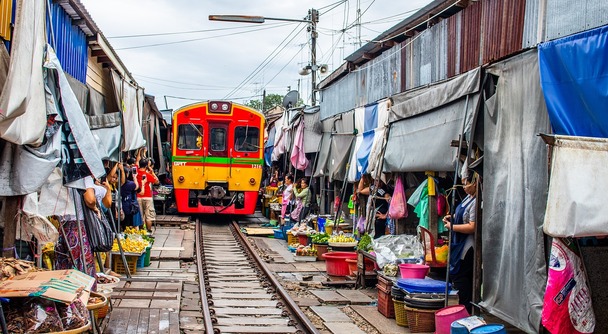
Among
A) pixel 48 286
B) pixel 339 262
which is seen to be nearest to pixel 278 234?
pixel 339 262

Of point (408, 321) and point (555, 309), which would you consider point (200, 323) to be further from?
point (555, 309)

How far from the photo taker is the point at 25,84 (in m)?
5.60

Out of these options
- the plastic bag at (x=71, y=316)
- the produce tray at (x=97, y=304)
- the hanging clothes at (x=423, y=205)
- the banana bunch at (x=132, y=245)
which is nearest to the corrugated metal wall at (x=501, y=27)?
the hanging clothes at (x=423, y=205)

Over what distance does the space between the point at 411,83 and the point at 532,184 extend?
5.59 m

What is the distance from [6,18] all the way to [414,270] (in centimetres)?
547

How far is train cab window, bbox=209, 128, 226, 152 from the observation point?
20578 mm

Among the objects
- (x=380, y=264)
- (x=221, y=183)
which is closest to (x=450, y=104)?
(x=380, y=264)

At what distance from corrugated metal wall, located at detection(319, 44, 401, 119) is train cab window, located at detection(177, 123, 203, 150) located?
3.84 metres

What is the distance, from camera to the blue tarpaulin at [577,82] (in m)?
5.58

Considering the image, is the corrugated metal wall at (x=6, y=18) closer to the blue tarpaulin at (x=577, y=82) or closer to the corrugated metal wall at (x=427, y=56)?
the blue tarpaulin at (x=577, y=82)

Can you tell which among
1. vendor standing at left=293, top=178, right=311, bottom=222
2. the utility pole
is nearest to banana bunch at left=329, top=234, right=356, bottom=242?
vendor standing at left=293, top=178, right=311, bottom=222

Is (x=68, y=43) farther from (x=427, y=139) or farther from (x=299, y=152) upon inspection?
(x=299, y=152)

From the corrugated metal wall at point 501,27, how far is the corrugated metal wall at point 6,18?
5087mm

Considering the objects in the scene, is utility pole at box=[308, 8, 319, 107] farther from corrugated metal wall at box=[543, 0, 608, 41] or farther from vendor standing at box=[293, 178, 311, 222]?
corrugated metal wall at box=[543, 0, 608, 41]
